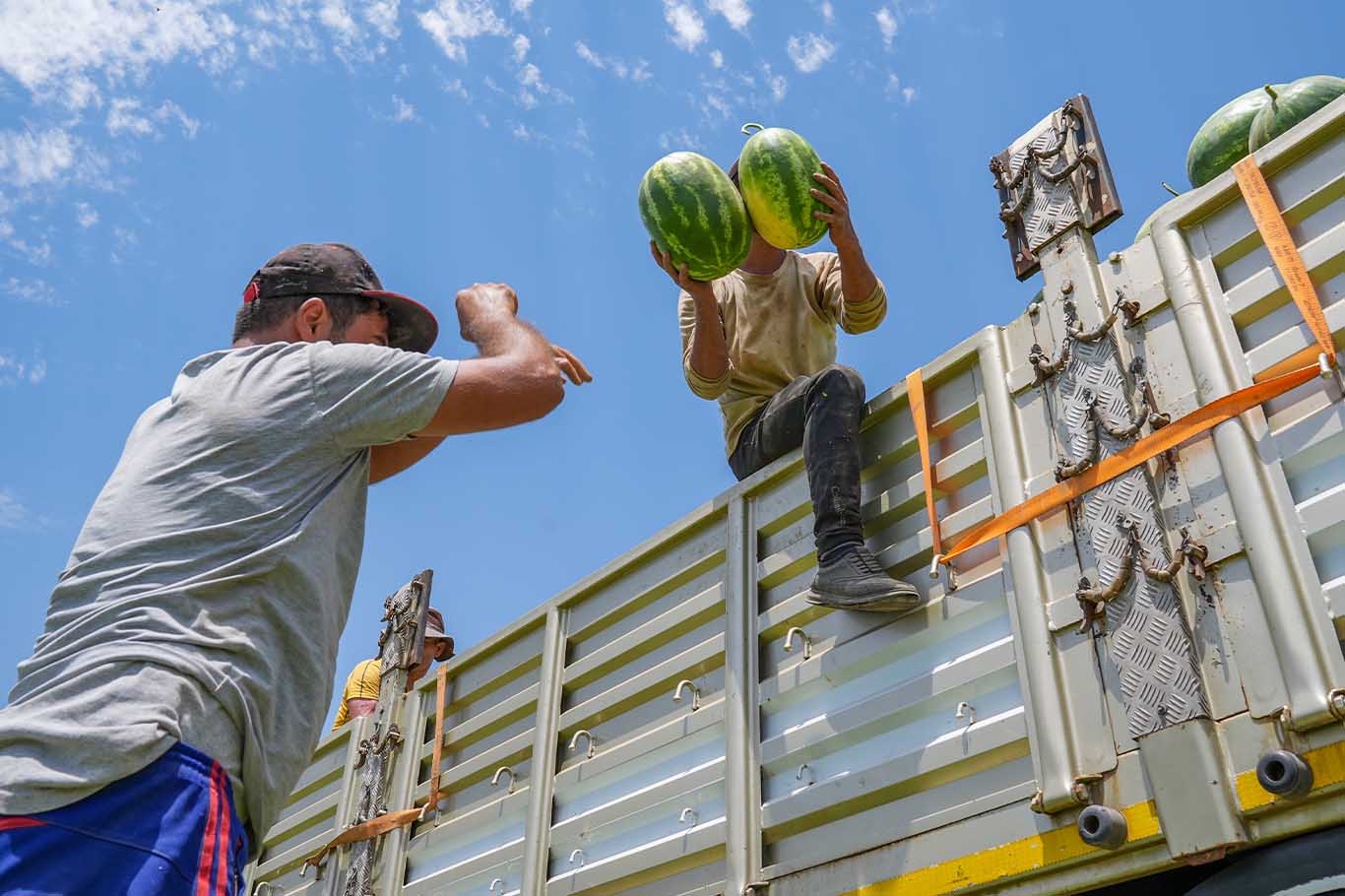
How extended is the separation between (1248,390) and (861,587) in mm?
1112

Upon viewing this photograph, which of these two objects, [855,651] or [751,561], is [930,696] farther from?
[751,561]

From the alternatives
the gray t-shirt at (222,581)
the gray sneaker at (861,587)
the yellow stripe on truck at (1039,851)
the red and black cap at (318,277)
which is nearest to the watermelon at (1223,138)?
the gray sneaker at (861,587)

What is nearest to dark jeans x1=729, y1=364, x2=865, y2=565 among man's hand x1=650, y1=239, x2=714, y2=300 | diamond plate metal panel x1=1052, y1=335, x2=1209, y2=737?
man's hand x1=650, y1=239, x2=714, y2=300

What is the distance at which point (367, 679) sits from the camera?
6969 millimetres

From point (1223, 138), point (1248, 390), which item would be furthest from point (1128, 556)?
point (1223, 138)

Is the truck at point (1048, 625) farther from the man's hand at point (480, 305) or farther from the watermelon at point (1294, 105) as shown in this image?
the man's hand at point (480, 305)

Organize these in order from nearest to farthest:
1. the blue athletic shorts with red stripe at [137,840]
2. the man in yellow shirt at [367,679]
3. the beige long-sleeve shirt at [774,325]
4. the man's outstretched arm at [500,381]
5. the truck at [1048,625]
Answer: the blue athletic shorts with red stripe at [137,840], the man's outstretched arm at [500,381], the truck at [1048,625], the beige long-sleeve shirt at [774,325], the man in yellow shirt at [367,679]

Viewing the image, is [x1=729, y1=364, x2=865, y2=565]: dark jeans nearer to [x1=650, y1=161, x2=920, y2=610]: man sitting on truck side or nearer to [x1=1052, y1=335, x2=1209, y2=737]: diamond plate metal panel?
[x1=650, y1=161, x2=920, y2=610]: man sitting on truck side

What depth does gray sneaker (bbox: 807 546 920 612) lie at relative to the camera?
331 cm

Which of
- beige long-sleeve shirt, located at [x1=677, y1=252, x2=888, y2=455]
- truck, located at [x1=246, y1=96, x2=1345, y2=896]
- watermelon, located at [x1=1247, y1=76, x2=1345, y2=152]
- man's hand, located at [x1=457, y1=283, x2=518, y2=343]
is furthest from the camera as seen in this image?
beige long-sleeve shirt, located at [x1=677, y1=252, x2=888, y2=455]

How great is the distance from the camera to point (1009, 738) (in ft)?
9.62

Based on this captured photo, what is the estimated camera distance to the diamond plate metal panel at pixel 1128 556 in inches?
103

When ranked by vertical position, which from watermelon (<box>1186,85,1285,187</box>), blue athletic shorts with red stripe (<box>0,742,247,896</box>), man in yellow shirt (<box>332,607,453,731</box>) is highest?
watermelon (<box>1186,85,1285,187</box>)

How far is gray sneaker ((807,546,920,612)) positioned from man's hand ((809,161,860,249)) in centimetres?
143
